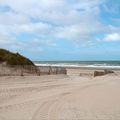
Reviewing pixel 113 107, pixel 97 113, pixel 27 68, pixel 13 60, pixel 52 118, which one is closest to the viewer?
pixel 52 118

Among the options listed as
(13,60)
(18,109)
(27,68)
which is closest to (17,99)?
(18,109)

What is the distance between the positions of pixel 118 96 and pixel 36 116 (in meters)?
6.47

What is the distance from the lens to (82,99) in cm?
1453

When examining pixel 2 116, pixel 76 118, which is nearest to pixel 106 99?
pixel 76 118

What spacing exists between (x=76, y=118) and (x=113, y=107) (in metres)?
2.72

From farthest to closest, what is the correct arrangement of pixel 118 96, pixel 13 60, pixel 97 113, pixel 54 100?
pixel 13 60 < pixel 118 96 < pixel 54 100 < pixel 97 113

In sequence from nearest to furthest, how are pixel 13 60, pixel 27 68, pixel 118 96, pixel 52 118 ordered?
pixel 52 118 < pixel 118 96 < pixel 27 68 < pixel 13 60

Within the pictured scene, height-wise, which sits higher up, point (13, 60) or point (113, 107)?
point (13, 60)

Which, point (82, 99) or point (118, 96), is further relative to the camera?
point (118, 96)

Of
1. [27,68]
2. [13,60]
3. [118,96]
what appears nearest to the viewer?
[118,96]

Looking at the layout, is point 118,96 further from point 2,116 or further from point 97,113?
point 2,116

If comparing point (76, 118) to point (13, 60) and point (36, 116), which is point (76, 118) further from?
point (13, 60)

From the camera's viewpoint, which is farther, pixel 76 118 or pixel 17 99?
pixel 17 99

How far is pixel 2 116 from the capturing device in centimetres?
1022
